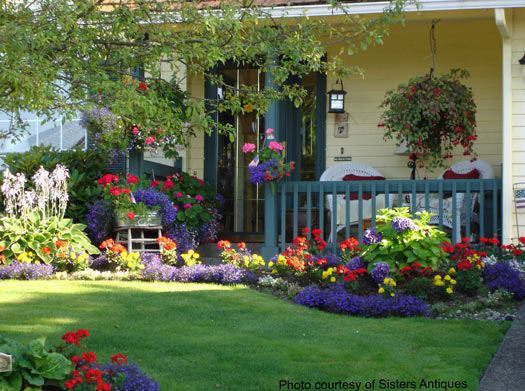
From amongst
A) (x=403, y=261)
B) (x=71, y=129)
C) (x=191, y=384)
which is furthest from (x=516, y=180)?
(x=71, y=129)

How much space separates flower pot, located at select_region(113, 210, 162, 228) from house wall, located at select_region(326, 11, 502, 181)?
272cm

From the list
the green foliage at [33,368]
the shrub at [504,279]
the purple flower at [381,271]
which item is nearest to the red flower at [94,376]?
the green foliage at [33,368]

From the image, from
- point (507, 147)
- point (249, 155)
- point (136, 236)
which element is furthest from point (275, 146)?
point (507, 147)

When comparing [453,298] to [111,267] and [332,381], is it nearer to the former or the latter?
[332,381]

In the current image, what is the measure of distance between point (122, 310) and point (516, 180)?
15.1 ft

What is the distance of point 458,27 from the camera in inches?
366

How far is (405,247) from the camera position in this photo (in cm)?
641

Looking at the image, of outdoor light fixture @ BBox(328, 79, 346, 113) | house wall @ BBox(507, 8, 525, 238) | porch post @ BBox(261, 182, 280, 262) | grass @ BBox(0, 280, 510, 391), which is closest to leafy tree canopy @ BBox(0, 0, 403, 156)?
grass @ BBox(0, 280, 510, 391)

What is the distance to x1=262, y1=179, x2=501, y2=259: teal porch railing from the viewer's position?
25.9 ft

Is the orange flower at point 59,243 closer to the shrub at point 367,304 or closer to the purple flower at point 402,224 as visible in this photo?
the shrub at point 367,304

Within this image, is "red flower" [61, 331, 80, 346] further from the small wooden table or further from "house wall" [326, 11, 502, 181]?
"house wall" [326, 11, 502, 181]

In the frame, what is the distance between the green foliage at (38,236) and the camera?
7422mm

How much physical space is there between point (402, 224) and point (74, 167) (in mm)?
4485

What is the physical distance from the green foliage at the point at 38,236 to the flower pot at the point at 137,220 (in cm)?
39
